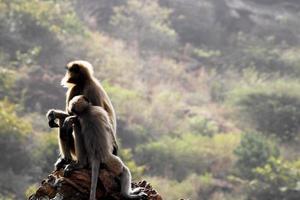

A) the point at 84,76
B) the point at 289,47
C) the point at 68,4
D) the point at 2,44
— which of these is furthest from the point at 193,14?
the point at 84,76

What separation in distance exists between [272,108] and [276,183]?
7490 mm

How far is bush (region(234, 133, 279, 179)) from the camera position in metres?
21.5

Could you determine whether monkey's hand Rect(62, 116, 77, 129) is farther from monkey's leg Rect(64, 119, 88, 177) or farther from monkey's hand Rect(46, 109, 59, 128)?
monkey's hand Rect(46, 109, 59, 128)

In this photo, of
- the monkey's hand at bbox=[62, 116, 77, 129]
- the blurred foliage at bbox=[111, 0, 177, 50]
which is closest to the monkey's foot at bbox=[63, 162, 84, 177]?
the monkey's hand at bbox=[62, 116, 77, 129]

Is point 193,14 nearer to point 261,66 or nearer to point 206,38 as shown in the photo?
point 206,38

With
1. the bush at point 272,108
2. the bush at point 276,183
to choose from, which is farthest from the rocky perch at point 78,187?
the bush at point 272,108

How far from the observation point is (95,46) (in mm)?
29438

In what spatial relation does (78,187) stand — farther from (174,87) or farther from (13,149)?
(174,87)

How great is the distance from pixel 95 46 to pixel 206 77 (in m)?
5.16

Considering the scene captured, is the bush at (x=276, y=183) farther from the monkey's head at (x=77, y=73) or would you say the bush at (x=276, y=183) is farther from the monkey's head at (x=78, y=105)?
the monkey's head at (x=78, y=105)

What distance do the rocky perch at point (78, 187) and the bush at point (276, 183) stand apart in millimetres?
13441

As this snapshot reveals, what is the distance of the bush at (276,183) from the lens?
65.0ft

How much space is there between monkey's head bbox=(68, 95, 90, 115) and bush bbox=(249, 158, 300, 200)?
1335 centimetres

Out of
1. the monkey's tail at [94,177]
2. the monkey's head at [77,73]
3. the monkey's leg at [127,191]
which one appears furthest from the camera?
the monkey's head at [77,73]
